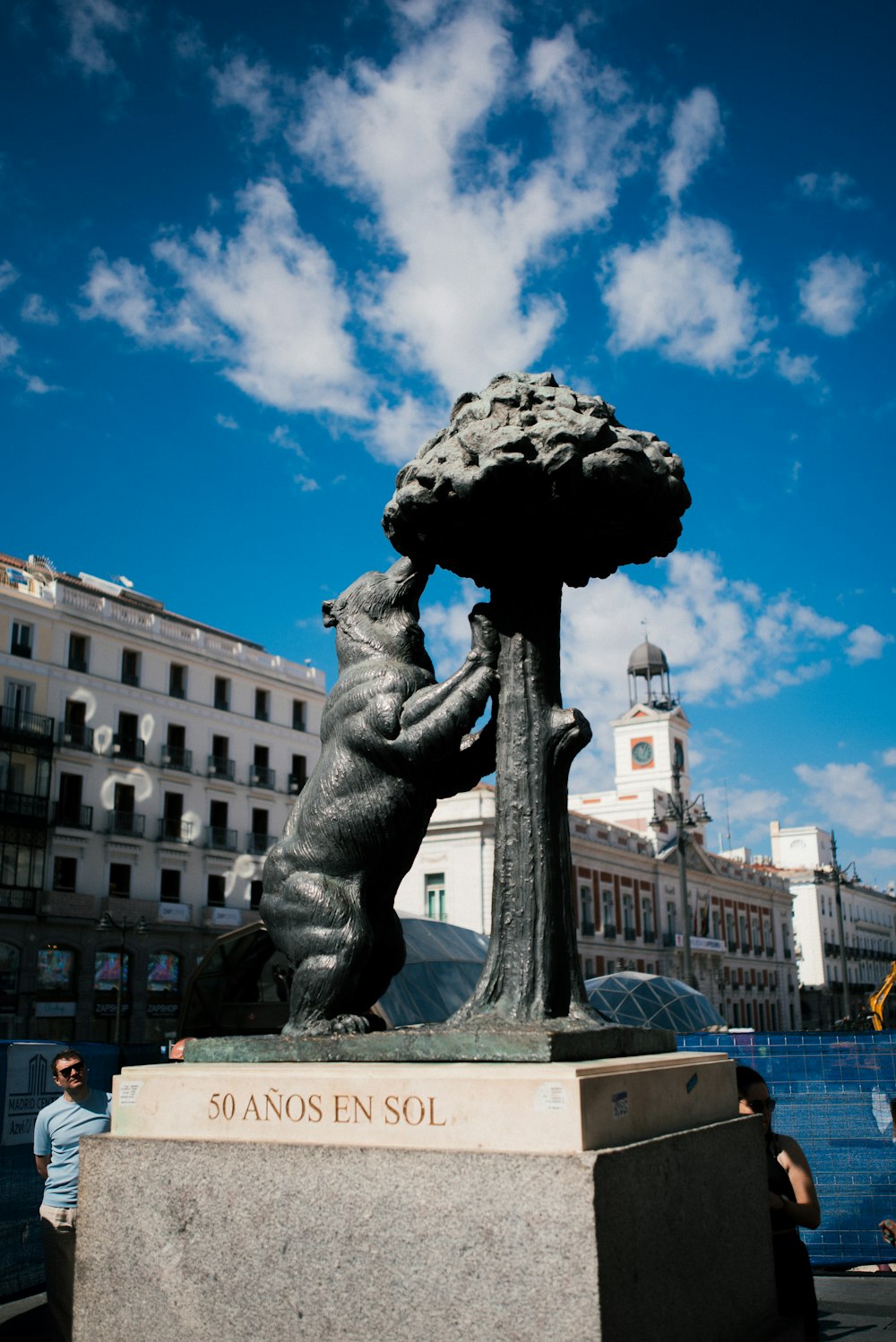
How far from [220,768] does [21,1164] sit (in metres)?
29.7

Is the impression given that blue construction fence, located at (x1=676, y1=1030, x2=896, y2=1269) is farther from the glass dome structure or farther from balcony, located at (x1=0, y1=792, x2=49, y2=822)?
balcony, located at (x1=0, y1=792, x2=49, y2=822)

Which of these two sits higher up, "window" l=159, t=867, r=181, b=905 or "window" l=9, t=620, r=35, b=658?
"window" l=9, t=620, r=35, b=658

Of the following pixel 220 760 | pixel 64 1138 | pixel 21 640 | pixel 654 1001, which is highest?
pixel 21 640

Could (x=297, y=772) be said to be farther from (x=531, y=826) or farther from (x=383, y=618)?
(x=531, y=826)

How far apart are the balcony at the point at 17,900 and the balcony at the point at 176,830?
5.12m

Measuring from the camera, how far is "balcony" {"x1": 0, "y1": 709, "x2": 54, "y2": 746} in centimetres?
3097

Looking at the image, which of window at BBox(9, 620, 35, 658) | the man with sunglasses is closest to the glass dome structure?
window at BBox(9, 620, 35, 658)

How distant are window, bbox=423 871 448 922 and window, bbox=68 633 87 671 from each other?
14.0 metres

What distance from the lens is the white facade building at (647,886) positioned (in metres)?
39.3

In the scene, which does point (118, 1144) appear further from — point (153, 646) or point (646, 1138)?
point (153, 646)

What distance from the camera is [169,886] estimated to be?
114 ft

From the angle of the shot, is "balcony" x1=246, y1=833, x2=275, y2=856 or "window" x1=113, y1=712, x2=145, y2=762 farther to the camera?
Answer: "balcony" x1=246, y1=833, x2=275, y2=856

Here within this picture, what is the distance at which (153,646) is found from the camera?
36188mm

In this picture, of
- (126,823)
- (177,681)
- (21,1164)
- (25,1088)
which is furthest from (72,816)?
(21,1164)
